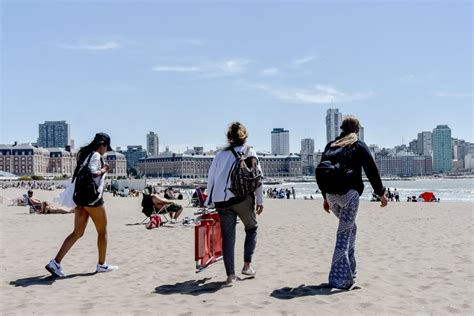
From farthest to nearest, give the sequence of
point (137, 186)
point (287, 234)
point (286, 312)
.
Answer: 1. point (137, 186)
2. point (287, 234)
3. point (286, 312)

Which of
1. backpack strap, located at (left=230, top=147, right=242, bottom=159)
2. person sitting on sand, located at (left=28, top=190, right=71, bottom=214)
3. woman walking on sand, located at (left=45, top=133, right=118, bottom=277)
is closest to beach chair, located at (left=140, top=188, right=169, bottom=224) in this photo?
person sitting on sand, located at (left=28, top=190, right=71, bottom=214)

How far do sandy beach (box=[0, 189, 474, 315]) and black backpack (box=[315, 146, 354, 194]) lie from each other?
3.50 ft

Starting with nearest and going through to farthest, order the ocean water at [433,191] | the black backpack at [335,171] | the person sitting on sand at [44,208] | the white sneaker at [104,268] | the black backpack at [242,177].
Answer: the black backpack at [335,171] → the black backpack at [242,177] → the white sneaker at [104,268] → the person sitting on sand at [44,208] → the ocean water at [433,191]

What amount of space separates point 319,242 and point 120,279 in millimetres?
4291

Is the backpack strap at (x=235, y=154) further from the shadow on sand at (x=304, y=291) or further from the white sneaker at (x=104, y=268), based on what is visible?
the white sneaker at (x=104, y=268)

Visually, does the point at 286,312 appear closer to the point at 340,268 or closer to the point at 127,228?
the point at 340,268

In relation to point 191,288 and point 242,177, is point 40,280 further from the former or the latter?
point 242,177

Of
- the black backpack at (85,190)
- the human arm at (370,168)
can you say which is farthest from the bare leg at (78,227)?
the human arm at (370,168)

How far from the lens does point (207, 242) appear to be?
650cm

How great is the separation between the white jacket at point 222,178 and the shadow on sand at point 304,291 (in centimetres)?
99

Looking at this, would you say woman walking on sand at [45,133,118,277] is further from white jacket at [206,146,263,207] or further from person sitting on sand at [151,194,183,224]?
person sitting on sand at [151,194,183,224]

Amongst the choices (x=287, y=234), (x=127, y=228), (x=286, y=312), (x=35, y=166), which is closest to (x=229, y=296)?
(x=286, y=312)

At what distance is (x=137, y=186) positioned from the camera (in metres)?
67.0

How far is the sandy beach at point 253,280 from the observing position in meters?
4.96
